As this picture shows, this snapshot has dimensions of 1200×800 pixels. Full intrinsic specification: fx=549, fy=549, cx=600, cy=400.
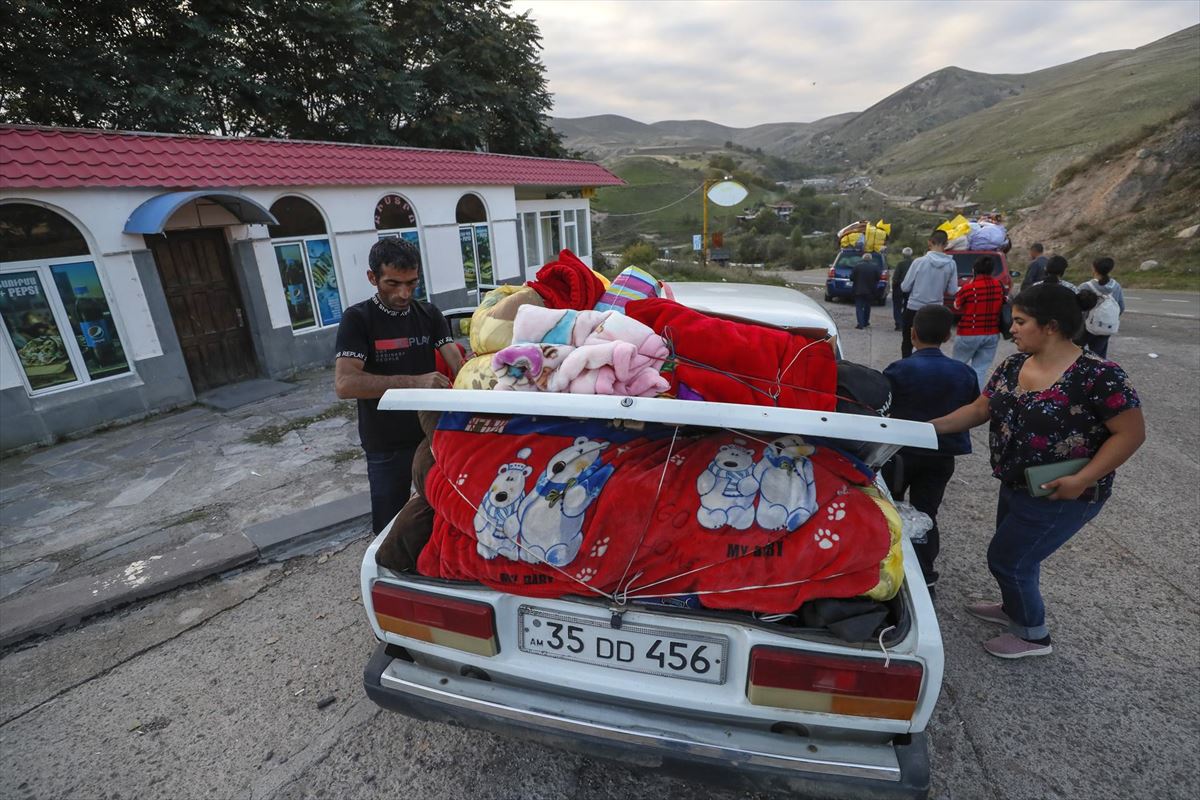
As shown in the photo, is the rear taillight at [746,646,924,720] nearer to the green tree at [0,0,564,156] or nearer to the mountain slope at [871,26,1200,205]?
the green tree at [0,0,564,156]

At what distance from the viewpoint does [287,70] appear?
15867mm

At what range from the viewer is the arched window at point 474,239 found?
12.0 meters

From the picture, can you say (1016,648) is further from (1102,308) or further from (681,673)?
(1102,308)

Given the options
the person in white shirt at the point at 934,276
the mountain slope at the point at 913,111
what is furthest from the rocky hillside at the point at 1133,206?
the mountain slope at the point at 913,111

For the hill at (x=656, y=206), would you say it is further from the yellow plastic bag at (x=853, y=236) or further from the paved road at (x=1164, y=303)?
the paved road at (x=1164, y=303)

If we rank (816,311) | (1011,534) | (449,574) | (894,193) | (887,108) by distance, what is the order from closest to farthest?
(449,574)
(1011,534)
(816,311)
(894,193)
(887,108)

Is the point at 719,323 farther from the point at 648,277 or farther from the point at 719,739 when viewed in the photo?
the point at 719,739

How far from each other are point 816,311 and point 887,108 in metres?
185

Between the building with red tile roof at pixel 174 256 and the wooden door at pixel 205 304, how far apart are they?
0.02 meters

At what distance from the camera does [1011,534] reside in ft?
8.24

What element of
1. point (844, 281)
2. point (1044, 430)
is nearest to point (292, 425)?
point (1044, 430)

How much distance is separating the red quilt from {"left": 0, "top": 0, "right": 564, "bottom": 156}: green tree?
15850 mm

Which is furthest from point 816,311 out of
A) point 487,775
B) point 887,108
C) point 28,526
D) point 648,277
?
point 887,108

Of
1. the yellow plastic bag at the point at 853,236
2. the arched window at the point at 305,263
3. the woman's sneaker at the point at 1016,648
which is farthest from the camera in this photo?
the yellow plastic bag at the point at 853,236
